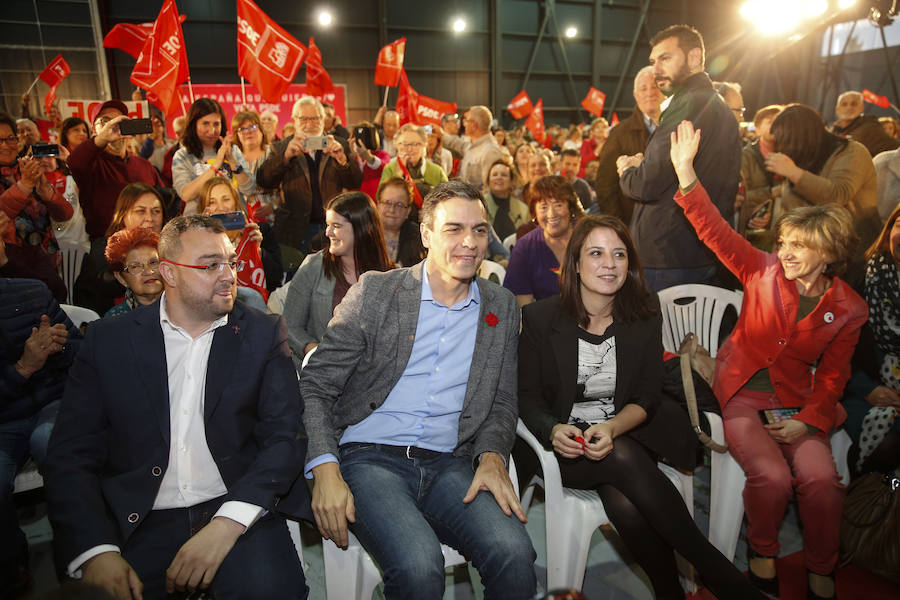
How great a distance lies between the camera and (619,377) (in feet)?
7.54

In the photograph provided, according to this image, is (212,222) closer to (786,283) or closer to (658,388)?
(658,388)

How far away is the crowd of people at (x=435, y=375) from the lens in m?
1.76

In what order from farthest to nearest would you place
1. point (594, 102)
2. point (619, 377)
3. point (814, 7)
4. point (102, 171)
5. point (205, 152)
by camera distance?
point (594, 102)
point (814, 7)
point (205, 152)
point (102, 171)
point (619, 377)

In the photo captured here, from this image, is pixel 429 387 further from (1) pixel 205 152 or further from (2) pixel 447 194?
(1) pixel 205 152

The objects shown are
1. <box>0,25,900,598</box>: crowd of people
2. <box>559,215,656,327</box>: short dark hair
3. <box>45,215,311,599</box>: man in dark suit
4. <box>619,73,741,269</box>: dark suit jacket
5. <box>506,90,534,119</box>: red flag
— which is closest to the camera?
<box>45,215,311,599</box>: man in dark suit

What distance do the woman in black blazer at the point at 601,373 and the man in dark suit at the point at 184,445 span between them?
100 centimetres

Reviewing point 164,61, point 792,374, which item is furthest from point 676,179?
point 164,61

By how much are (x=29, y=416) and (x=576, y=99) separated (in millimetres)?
17032

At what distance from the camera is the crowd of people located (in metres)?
1.76

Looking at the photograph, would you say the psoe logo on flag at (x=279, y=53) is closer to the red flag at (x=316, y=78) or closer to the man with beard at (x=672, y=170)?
the red flag at (x=316, y=78)

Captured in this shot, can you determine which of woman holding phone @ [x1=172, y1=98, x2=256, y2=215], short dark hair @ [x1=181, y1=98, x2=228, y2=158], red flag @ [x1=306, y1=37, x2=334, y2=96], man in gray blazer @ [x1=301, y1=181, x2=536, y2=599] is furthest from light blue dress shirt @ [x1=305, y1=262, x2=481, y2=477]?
red flag @ [x1=306, y1=37, x2=334, y2=96]

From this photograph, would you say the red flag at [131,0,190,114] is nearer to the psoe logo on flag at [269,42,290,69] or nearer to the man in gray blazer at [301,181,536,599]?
the psoe logo on flag at [269,42,290,69]

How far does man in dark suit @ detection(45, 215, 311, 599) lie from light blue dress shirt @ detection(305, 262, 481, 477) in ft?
1.05

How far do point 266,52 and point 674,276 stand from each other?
4.56m
